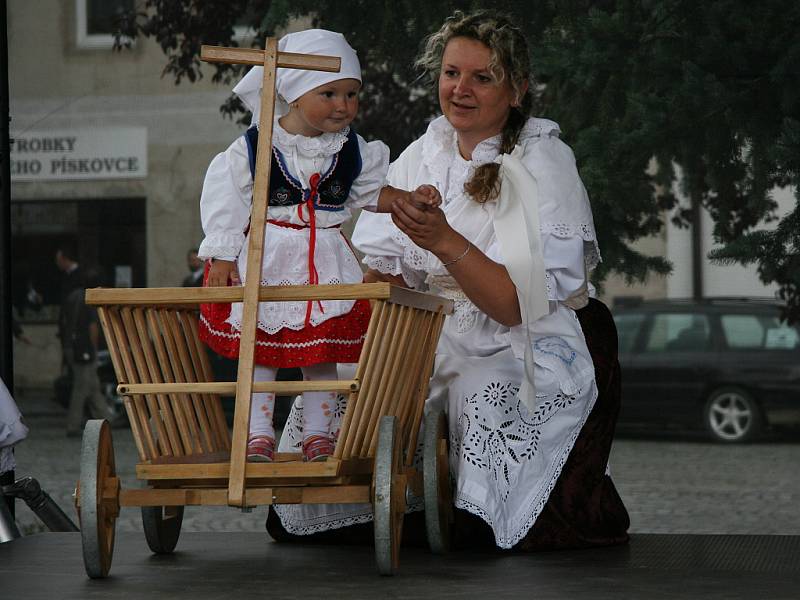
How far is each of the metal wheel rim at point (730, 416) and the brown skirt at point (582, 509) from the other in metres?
8.17

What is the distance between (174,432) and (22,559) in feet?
1.66

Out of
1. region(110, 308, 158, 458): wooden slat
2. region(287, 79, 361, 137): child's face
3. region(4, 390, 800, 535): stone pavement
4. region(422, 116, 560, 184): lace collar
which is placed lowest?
region(4, 390, 800, 535): stone pavement

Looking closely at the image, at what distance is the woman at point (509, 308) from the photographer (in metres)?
3.60

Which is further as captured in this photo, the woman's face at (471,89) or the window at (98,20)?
the window at (98,20)

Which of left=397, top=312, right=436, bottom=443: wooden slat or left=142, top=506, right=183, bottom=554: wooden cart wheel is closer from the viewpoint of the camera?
left=397, top=312, right=436, bottom=443: wooden slat

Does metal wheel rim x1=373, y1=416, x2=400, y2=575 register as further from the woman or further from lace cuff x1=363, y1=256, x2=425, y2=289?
lace cuff x1=363, y1=256, x2=425, y2=289

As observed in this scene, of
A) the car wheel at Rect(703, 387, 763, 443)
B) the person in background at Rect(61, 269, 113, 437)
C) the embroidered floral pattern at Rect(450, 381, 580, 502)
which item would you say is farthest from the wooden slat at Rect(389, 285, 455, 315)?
the car wheel at Rect(703, 387, 763, 443)

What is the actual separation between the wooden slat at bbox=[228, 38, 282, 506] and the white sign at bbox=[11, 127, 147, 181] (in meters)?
4.45

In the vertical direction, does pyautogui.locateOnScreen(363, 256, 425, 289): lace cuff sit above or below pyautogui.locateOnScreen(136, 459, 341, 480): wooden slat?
above

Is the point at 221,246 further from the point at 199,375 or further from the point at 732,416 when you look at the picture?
the point at 732,416

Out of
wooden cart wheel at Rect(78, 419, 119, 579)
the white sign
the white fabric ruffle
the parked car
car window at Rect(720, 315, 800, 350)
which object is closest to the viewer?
wooden cart wheel at Rect(78, 419, 119, 579)

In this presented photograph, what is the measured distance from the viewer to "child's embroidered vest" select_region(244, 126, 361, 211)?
142 inches

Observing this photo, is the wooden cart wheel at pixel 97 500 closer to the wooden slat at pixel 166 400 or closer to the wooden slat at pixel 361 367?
Result: the wooden slat at pixel 166 400

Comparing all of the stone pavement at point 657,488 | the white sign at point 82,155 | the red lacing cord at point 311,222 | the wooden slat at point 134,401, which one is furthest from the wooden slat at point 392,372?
the white sign at point 82,155
